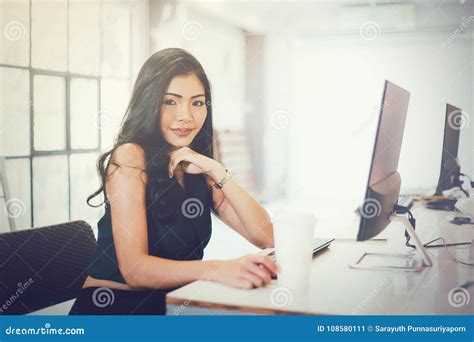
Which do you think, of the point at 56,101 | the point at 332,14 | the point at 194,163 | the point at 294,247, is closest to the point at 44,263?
the point at 194,163

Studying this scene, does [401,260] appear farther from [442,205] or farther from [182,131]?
[182,131]

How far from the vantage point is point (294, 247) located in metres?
1.07

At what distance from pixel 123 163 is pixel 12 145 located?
1.63ft

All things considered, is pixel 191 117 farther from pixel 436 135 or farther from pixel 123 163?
pixel 436 135

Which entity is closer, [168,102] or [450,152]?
[168,102]

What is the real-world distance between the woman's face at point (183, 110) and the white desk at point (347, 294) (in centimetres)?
58

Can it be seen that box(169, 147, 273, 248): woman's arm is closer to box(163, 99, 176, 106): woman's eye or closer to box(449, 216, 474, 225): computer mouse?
box(163, 99, 176, 106): woman's eye

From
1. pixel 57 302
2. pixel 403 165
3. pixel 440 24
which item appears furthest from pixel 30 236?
pixel 440 24

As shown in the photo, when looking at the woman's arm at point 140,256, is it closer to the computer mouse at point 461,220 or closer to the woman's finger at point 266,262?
the woman's finger at point 266,262

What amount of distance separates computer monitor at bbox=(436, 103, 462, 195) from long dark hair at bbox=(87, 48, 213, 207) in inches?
29.3

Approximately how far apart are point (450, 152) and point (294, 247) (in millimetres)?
896

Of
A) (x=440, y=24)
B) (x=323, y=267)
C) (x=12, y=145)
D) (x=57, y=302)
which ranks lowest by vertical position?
(x=57, y=302)

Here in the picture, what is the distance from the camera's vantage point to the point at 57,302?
1.53 m

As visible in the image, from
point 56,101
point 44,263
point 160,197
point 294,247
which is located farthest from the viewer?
point 56,101
